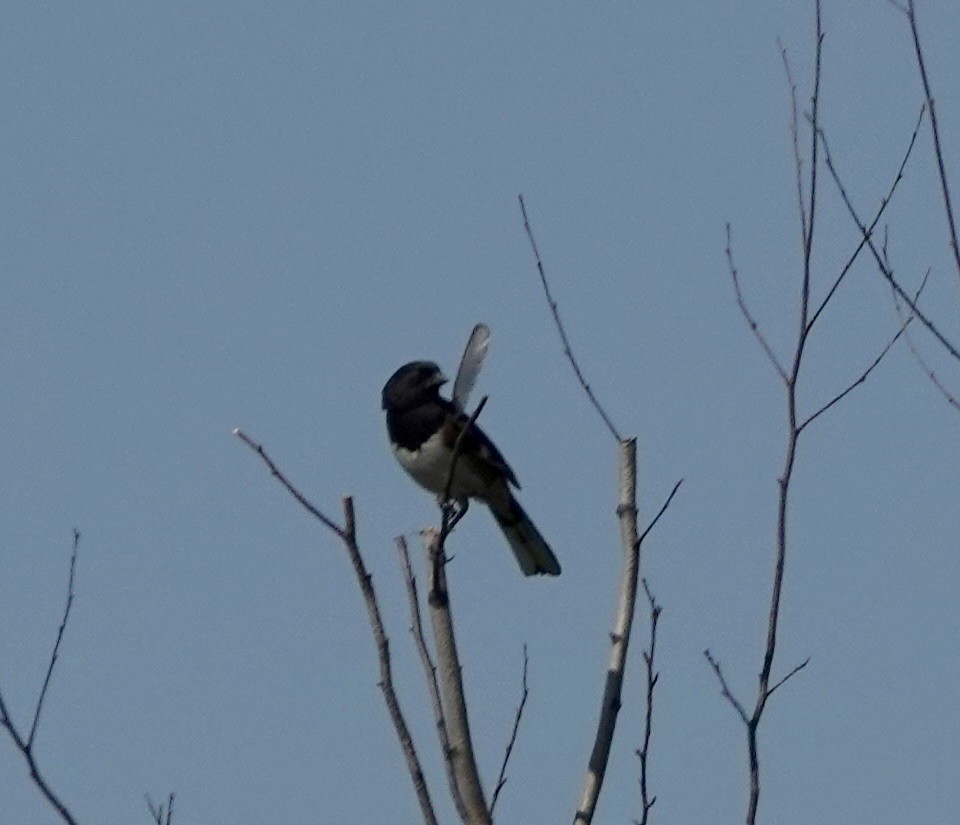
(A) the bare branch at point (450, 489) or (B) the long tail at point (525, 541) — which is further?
(B) the long tail at point (525, 541)

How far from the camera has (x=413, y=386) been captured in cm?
766

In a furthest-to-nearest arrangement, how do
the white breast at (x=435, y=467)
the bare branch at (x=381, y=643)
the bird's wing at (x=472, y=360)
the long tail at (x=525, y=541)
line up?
the long tail at (x=525, y=541) → the white breast at (x=435, y=467) → the bird's wing at (x=472, y=360) → the bare branch at (x=381, y=643)

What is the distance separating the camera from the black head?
7617 mm

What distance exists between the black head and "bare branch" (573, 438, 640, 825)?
155 inches

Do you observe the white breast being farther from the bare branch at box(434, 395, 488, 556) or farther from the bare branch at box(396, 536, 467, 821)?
the bare branch at box(396, 536, 467, 821)

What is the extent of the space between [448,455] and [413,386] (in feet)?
1.66

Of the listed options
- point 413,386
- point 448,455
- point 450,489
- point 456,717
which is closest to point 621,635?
point 456,717

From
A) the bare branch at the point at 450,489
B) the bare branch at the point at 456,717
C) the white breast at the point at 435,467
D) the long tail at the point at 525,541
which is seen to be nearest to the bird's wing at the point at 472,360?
the bare branch at the point at 450,489

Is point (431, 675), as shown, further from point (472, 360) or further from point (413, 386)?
point (413, 386)

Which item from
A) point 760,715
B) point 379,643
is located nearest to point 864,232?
point 760,715

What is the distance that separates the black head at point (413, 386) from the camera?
25.0 feet

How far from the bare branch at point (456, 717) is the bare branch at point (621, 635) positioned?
18cm

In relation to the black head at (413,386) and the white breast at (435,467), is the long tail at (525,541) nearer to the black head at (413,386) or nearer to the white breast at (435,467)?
the white breast at (435,467)

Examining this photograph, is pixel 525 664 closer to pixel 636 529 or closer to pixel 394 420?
pixel 636 529
